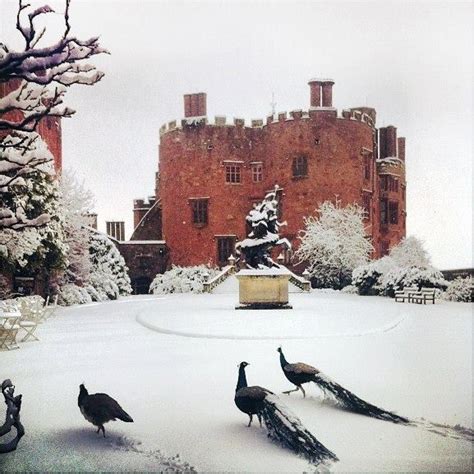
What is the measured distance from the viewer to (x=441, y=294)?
3834mm

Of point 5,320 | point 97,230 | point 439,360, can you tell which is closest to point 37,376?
point 5,320

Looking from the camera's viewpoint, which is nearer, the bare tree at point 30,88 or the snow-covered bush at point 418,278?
the bare tree at point 30,88

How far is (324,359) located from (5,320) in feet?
5.88

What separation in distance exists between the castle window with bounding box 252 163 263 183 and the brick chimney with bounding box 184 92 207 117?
90 cm

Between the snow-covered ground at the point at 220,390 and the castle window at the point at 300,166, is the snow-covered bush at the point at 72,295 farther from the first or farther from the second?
the castle window at the point at 300,166

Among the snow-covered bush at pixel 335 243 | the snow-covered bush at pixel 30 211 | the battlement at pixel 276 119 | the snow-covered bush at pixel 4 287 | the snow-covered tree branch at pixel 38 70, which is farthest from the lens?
the snow-covered bush at pixel 335 243

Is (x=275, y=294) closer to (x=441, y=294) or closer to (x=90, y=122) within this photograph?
(x=441, y=294)

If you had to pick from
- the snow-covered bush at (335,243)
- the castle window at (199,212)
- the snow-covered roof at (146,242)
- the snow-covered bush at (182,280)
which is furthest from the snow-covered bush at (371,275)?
the snow-covered roof at (146,242)

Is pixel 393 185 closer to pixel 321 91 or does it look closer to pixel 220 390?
pixel 321 91

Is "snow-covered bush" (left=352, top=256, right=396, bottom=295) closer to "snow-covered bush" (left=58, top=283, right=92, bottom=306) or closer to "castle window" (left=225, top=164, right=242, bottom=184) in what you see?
"castle window" (left=225, top=164, right=242, bottom=184)

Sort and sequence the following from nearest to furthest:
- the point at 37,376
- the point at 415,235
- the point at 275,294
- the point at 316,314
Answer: the point at 37,376 < the point at 415,235 < the point at 316,314 < the point at 275,294

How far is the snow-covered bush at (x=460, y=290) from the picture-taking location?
3809 millimetres

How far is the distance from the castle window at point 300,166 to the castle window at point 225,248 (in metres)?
0.79

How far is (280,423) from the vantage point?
2.70 m
